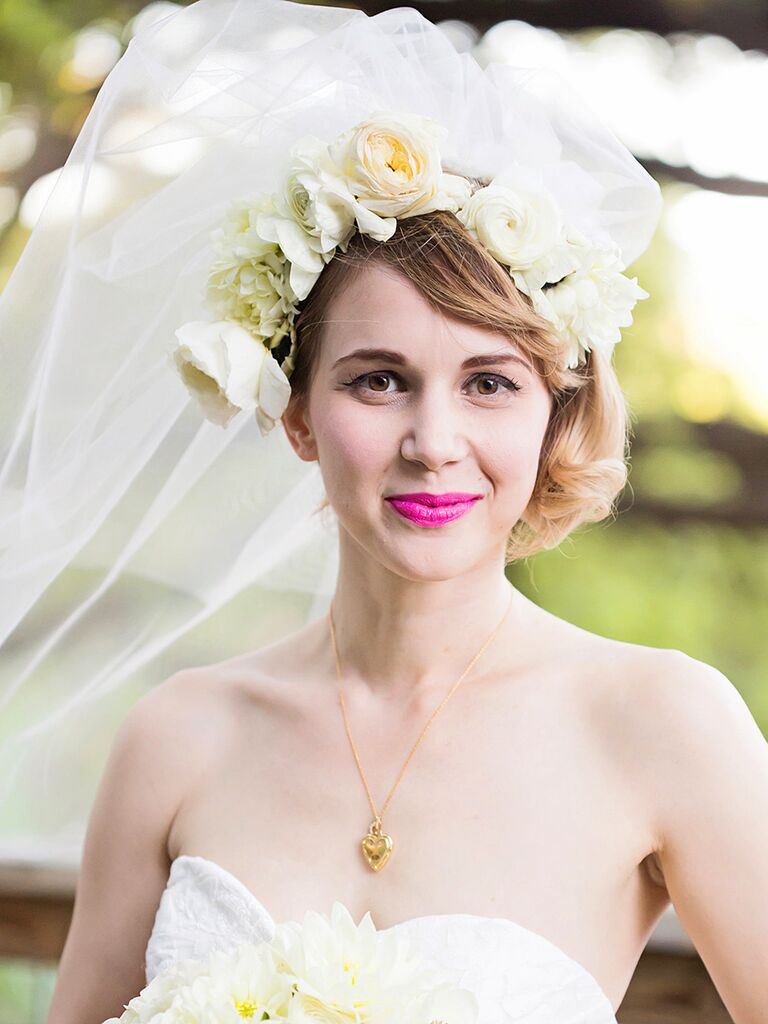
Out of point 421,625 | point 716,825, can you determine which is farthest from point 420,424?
point 716,825

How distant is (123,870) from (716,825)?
103 centimetres

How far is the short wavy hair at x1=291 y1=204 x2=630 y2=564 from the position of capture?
1898 millimetres

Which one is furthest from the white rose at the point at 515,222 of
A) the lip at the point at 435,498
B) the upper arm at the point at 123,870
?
the upper arm at the point at 123,870

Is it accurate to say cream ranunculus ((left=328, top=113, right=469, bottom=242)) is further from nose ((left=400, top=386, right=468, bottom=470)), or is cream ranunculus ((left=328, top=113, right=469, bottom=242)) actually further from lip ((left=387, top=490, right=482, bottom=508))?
lip ((left=387, top=490, right=482, bottom=508))

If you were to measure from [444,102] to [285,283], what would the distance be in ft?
1.24

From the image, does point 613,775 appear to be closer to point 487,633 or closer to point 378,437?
point 487,633

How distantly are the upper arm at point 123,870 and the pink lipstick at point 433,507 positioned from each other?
26.6 inches

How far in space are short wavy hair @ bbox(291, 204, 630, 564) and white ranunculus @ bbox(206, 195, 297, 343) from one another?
0.15ft

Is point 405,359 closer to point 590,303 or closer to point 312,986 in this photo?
point 590,303

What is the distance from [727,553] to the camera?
19.7 ft

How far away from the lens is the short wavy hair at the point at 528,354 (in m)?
1.90

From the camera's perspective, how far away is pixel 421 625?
2.15 meters

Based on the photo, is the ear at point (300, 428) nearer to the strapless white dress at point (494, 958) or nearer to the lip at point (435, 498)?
the lip at point (435, 498)

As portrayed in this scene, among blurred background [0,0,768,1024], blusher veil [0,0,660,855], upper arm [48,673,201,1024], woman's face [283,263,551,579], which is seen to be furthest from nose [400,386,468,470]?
blurred background [0,0,768,1024]
